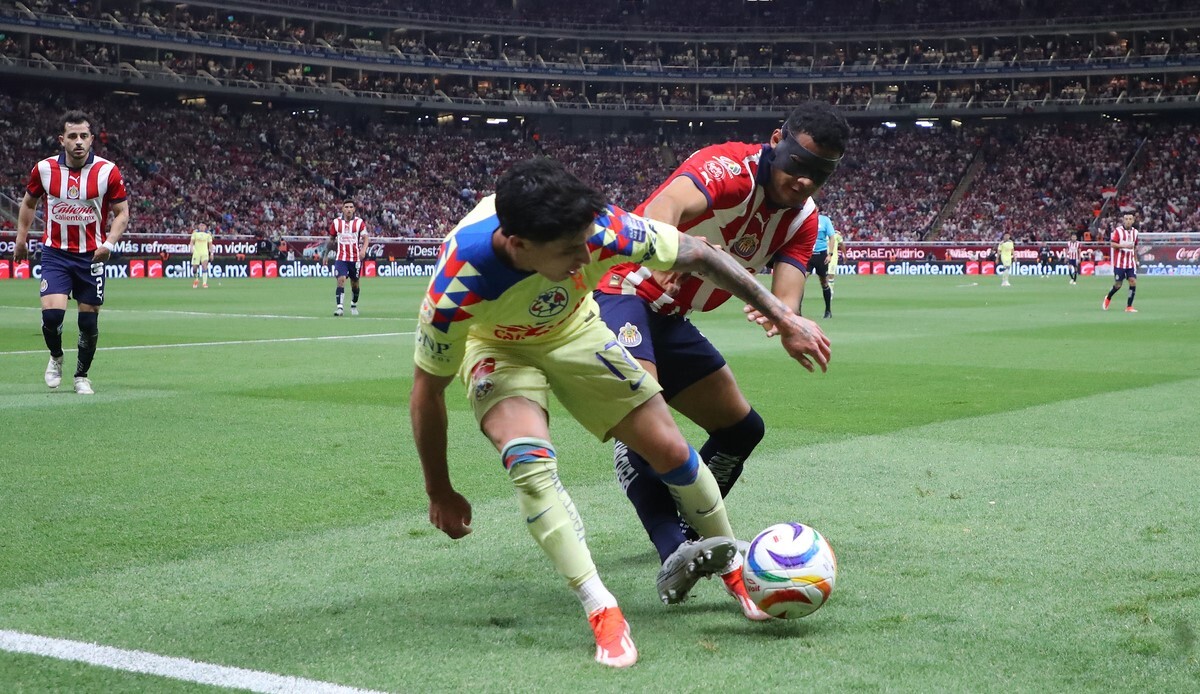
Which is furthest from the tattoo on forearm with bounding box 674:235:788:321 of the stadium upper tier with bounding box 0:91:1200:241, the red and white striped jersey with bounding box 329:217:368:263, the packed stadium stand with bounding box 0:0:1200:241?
the packed stadium stand with bounding box 0:0:1200:241

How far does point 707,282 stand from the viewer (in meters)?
5.41

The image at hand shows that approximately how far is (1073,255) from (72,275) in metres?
44.6

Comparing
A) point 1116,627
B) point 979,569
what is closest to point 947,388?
point 979,569

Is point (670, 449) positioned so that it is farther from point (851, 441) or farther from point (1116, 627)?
point (851, 441)

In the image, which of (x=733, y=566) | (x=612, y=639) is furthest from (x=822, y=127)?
(x=612, y=639)

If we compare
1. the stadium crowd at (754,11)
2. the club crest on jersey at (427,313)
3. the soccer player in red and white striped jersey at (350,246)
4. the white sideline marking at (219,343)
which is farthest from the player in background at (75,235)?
the stadium crowd at (754,11)

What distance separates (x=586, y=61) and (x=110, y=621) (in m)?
71.9

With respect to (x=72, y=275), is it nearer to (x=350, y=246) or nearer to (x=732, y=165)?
(x=732, y=165)

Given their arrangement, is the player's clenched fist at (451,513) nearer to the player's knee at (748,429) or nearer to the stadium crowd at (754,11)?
the player's knee at (748,429)

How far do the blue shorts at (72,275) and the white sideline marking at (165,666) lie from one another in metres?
7.94

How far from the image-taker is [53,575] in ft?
16.2

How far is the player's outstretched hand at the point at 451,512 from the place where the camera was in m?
4.57

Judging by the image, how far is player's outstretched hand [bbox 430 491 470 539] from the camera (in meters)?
4.57

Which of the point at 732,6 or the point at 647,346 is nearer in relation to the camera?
the point at 647,346
